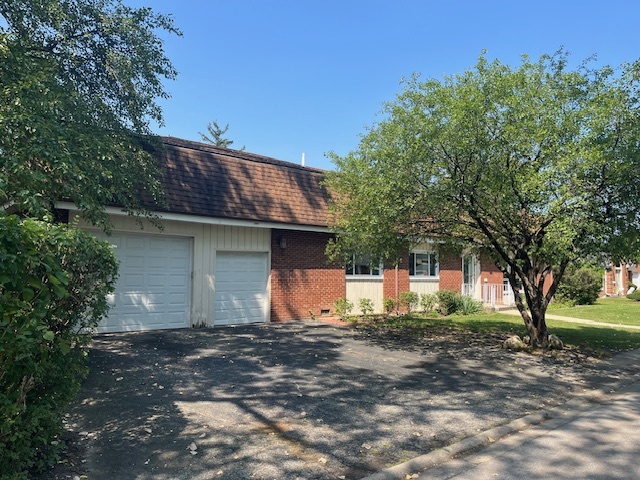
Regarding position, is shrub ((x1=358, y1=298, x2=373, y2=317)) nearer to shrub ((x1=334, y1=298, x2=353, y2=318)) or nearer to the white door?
shrub ((x1=334, y1=298, x2=353, y2=318))

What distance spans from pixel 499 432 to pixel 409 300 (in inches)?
500

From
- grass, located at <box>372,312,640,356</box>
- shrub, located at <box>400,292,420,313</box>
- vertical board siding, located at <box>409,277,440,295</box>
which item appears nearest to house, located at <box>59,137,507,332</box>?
shrub, located at <box>400,292,420,313</box>

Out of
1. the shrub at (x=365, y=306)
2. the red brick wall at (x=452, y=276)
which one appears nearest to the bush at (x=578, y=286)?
the red brick wall at (x=452, y=276)

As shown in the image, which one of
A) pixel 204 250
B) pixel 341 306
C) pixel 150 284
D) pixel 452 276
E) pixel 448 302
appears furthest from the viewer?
pixel 452 276

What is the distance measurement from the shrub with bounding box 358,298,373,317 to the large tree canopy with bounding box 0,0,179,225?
8.71 metres

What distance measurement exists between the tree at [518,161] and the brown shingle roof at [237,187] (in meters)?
4.74

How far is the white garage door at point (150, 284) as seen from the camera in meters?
11.4

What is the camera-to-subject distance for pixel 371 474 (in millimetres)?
4141

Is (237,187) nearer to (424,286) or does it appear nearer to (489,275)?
(424,286)

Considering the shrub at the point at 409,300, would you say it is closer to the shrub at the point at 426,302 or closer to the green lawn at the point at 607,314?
the shrub at the point at 426,302

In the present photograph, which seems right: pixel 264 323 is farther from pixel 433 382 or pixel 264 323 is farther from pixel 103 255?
pixel 103 255

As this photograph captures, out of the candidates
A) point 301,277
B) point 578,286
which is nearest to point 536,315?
point 301,277

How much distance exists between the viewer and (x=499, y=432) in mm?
5398

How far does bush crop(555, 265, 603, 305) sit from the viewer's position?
903 inches
